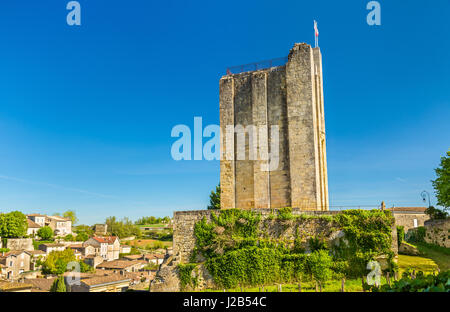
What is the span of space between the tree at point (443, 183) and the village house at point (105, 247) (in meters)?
74.5

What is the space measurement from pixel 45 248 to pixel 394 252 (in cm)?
8168

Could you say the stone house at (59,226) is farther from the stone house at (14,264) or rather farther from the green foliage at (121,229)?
the stone house at (14,264)

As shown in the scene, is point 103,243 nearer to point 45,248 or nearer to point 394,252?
point 45,248

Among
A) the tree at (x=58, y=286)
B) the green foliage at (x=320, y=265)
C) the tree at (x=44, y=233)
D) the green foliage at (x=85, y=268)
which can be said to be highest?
the green foliage at (x=320, y=265)

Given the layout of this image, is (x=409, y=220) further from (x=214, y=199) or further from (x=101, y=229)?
(x=101, y=229)

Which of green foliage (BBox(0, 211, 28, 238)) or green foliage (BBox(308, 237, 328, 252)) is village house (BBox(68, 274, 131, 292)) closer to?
green foliage (BBox(308, 237, 328, 252))

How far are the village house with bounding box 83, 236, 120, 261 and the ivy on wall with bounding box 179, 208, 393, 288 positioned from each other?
230ft

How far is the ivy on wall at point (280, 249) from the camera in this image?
1764 cm

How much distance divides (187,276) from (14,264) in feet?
196

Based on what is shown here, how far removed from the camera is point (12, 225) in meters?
78.6

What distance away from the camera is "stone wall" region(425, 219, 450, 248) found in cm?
2938

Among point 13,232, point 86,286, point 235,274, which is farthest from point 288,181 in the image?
point 13,232

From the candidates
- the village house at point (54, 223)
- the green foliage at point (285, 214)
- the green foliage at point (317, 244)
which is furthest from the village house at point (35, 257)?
the green foliage at point (317, 244)
